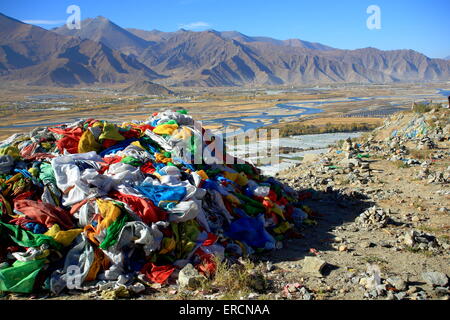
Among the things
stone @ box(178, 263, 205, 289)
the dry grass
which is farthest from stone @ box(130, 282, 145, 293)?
the dry grass

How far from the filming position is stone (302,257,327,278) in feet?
13.7

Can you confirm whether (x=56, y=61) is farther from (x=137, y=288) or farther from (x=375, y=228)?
(x=137, y=288)

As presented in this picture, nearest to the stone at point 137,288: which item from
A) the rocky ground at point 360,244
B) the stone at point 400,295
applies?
the rocky ground at point 360,244

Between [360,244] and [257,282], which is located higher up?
[257,282]

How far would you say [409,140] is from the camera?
12016mm

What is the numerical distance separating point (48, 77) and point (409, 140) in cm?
10673

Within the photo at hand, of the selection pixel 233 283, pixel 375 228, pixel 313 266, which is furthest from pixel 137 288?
pixel 375 228

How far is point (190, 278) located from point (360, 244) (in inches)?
106

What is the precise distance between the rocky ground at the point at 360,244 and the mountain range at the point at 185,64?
314ft

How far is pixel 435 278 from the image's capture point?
391 cm

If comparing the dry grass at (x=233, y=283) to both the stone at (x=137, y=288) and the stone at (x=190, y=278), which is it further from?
the stone at (x=137, y=288)

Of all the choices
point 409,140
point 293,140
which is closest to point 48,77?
point 293,140

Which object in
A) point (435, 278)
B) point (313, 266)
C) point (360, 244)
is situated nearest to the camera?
point (435, 278)

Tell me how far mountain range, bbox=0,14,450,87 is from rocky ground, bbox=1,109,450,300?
314 ft
